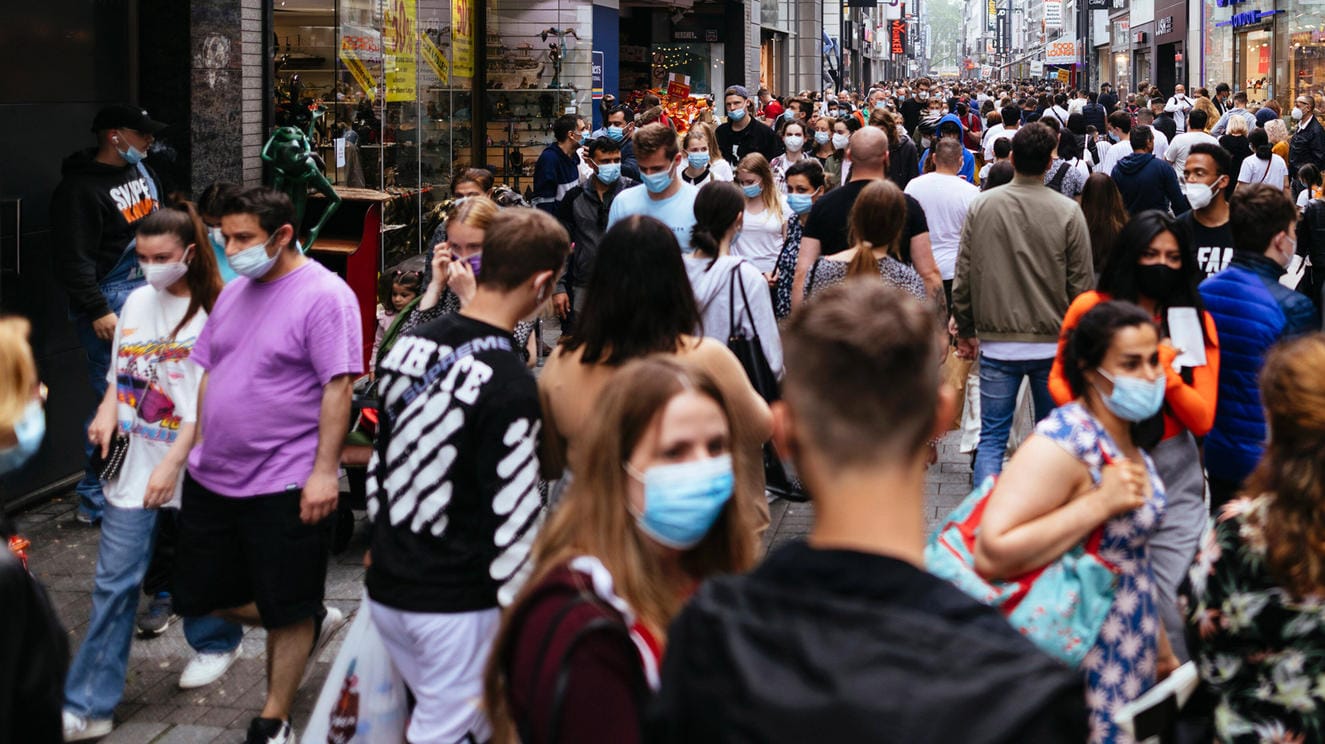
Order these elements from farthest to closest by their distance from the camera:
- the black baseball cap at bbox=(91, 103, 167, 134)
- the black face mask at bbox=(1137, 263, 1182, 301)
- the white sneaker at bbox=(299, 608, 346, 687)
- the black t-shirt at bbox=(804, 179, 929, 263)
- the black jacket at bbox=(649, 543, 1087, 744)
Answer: the black t-shirt at bbox=(804, 179, 929, 263) < the black baseball cap at bbox=(91, 103, 167, 134) < the white sneaker at bbox=(299, 608, 346, 687) < the black face mask at bbox=(1137, 263, 1182, 301) < the black jacket at bbox=(649, 543, 1087, 744)

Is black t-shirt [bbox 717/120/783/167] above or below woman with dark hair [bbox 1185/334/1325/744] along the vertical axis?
above

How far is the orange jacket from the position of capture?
4738 millimetres

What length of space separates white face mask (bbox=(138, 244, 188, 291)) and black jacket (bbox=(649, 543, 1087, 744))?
157 inches

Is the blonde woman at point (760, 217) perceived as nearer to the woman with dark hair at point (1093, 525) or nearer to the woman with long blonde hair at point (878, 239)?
the woman with long blonde hair at point (878, 239)

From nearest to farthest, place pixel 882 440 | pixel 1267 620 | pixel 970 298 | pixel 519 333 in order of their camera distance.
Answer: pixel 882 440 < pixel 1267 620 < pixel 519 333 < pixel 970 298

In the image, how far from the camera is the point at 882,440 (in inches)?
81.0

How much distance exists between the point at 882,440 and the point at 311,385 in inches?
129

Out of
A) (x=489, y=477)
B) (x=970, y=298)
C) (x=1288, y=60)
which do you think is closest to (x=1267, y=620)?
(x=489, y=477)

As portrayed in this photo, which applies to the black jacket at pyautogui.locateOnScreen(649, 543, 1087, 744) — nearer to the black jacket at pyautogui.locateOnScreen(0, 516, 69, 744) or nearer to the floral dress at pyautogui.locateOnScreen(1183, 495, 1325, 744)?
the black jacket at pyautogui.locateOnScreen(0, 516, 69, 744)

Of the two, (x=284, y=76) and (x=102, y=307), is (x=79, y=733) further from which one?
(x=284, y=76)

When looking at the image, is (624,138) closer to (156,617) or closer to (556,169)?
(556,169)

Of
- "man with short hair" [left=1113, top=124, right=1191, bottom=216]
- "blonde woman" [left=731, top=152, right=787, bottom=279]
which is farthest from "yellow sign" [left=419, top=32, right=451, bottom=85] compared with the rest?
"man with short hair" [left=1113, top=124, right=1191, bottom=216]

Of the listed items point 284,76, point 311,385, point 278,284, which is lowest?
point 311,385

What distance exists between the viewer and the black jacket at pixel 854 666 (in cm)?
179
